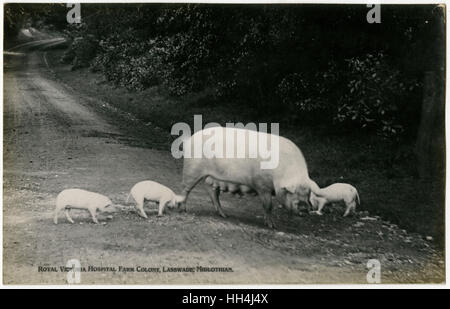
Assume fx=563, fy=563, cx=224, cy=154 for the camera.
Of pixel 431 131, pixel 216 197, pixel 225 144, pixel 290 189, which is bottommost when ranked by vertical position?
pixel 216 197

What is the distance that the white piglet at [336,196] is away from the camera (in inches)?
379

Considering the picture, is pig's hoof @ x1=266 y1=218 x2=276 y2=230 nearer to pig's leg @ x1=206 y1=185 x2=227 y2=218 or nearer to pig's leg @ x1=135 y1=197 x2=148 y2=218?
pig's leg @ x1=206 y1=185 x2=227 y2=218

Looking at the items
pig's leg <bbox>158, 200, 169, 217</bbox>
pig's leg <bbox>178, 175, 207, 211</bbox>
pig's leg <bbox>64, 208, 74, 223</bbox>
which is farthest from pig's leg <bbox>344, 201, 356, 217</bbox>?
pig's leg <bbox>64, 208, 74, 223</bbox>

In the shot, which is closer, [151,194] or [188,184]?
[151,194]

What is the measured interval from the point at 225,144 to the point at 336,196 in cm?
214

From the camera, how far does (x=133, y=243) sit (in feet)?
27.7

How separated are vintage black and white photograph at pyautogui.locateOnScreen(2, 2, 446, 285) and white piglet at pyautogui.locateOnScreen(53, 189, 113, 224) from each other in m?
0.02

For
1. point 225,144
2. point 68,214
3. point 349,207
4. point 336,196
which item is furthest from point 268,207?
point 68,214

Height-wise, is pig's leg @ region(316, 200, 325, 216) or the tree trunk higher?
the tree trunk

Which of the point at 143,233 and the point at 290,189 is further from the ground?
the point at 290,189

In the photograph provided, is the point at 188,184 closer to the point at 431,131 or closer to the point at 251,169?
the point at 251,169

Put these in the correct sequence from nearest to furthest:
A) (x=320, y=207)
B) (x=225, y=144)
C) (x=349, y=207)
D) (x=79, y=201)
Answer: (x=79, y=201) < (x=225, y=144) < (x=320, y=207) < (x=349, y=207)

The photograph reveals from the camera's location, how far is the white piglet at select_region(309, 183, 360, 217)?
31.6 feet

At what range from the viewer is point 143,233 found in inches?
339
